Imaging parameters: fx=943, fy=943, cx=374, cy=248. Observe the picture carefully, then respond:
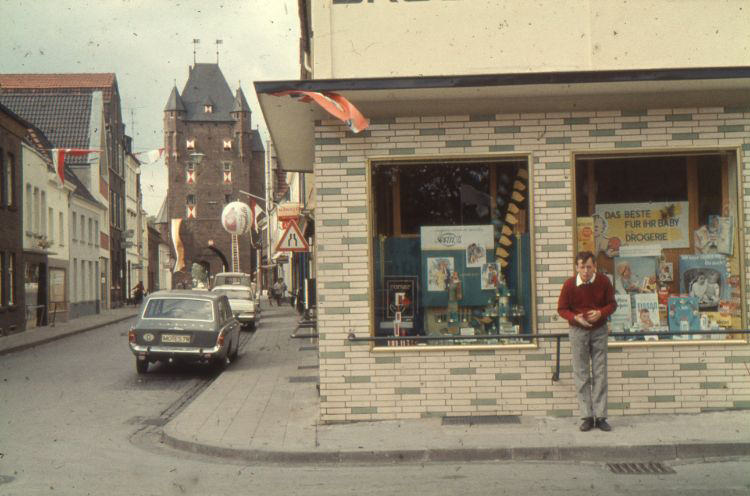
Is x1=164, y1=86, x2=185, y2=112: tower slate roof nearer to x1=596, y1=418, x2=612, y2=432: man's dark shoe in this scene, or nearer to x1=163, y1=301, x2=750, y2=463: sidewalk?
x1=163, y1=301, x2=750, y2=463: sidewalk

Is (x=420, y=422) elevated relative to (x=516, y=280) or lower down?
lower down

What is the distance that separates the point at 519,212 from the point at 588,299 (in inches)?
59.3

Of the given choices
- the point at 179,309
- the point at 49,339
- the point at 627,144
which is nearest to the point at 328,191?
the point at 627,144

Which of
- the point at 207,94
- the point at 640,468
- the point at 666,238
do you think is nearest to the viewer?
the point at 640,468

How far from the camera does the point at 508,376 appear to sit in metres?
10.4

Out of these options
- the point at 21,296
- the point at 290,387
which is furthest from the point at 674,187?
the point at 21,296

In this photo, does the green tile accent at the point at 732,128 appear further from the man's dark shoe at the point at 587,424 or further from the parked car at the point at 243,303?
the parked car at the point at 243,303

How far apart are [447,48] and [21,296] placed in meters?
25.9

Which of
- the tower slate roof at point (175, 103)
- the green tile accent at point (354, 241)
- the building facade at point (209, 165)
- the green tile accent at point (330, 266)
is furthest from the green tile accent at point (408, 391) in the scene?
the tower slate roof at point (175, 103)

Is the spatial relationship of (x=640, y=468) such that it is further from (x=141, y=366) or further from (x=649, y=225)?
(x=141, y=366)

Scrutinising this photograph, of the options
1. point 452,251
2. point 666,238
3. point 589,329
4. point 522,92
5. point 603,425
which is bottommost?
point 603,425

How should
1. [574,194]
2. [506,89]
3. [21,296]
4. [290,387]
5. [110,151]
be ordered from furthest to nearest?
[110,151]
[21,296]
[290,387]
[574,194]
[506,89]

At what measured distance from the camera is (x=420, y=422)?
10.2m

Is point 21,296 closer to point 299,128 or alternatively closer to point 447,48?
point 299,128
